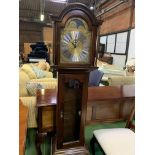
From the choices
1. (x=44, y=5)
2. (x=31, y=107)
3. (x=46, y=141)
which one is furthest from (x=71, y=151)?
(x=44, y=5)

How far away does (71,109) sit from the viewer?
4.89 feet

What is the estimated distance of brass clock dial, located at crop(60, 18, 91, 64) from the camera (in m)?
1.21

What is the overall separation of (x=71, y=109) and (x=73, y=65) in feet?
Result: 1.35

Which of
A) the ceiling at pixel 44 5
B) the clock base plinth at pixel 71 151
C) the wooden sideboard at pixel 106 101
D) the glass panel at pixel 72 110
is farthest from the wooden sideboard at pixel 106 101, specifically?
the ceiling at pixel 44 5

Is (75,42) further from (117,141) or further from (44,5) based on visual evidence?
(44,5)

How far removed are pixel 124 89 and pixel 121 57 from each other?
3431 mm

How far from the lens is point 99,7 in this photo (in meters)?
6.98

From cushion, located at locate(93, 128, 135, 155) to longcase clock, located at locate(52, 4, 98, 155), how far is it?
0.64 feet

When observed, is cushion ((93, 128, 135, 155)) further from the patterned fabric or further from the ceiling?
the ceiling

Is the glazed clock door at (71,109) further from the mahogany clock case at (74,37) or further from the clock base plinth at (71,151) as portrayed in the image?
the mahogany clock case at (74,37)

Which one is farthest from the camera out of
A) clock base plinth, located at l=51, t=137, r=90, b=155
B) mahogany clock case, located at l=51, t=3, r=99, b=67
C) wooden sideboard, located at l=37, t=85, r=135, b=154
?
wooden sideboard, located at l=37, t=85, r=135, b=154

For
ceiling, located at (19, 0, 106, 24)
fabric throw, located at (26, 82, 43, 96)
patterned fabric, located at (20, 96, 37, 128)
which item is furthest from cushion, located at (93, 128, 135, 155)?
ceiling, located at (19, 0, 106, 24)
